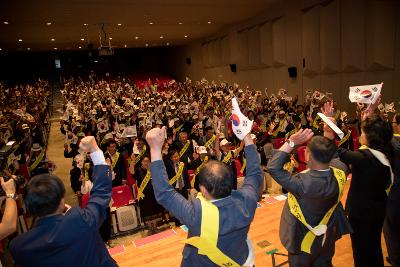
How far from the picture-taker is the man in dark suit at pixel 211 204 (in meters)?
1.79

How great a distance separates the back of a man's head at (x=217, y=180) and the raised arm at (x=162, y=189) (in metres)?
0.15

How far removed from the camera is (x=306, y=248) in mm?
2590

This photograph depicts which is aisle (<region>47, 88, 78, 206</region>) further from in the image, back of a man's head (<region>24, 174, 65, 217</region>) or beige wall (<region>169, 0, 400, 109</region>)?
beige wall (<region>169, 0, 400, 109</region>)

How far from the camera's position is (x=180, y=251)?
420 cm

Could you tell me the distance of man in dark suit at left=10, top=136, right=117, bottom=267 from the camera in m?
1.75

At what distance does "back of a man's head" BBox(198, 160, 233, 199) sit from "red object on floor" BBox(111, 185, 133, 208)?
439 cm

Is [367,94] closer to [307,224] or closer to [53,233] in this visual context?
[307,224]

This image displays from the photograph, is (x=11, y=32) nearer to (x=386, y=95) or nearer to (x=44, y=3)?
(x=44, y=3)

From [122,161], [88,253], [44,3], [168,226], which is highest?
[44,3]

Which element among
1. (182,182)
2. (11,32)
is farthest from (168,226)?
(11,32)

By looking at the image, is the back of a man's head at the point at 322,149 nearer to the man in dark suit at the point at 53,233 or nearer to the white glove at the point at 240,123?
the white glove at the point at 240,123

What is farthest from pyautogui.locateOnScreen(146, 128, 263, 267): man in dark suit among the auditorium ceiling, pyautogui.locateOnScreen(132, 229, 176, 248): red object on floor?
the auditorium ceiling

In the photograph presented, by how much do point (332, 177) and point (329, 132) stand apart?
42 cm

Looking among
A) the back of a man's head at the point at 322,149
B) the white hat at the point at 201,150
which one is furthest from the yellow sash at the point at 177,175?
the back of a man's head at the point at 322,149
